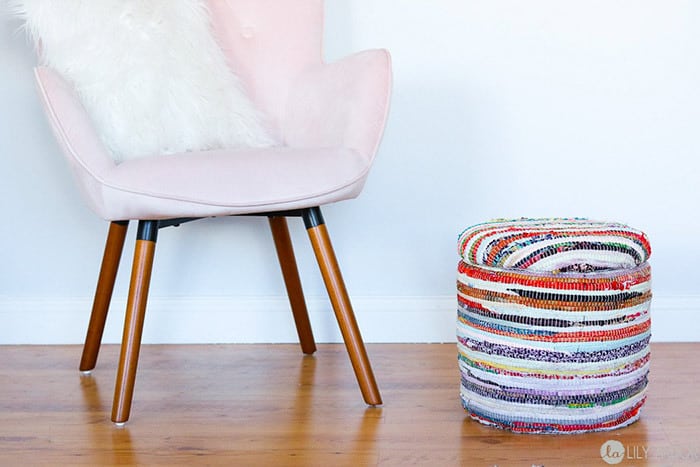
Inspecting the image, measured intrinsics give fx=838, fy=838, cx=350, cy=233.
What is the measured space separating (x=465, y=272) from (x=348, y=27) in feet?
2.77

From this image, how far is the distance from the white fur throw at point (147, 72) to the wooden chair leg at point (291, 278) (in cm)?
22

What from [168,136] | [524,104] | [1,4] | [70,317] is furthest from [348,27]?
[70,317]

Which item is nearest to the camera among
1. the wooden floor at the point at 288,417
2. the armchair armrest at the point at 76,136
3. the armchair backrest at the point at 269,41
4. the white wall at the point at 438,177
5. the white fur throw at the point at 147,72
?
the wooden floor at the point at 288,417

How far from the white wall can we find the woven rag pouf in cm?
66

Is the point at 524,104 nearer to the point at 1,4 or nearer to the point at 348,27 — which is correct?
the point at 348,27

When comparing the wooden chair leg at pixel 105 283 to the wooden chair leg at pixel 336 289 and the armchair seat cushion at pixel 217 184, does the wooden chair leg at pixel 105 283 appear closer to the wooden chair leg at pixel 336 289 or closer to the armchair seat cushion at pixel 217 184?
the armchair seat cushion at pixel 217 184

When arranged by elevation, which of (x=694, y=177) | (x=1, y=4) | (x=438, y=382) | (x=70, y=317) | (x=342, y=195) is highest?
(x=1, y=4)

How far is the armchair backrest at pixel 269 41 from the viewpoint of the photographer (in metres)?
1.79

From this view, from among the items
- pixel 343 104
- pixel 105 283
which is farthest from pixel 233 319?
pixel 343 104

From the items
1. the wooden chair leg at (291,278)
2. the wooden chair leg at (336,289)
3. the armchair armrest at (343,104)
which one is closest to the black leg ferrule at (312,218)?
the wooden chair leg at (336,289)

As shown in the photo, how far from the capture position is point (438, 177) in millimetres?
2012

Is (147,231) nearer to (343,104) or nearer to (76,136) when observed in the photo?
(76,136)

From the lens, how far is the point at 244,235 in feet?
6.68

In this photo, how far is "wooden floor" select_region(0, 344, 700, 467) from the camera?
4.14ft
